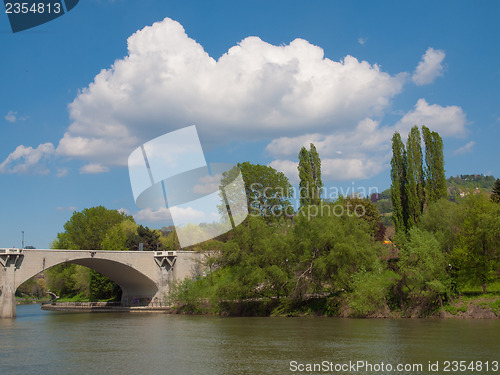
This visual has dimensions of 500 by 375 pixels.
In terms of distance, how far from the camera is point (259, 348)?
21.3 m

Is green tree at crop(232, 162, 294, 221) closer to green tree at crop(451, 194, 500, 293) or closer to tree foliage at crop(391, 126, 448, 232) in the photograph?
tree foliage at crop(391, 126, 448, 232)

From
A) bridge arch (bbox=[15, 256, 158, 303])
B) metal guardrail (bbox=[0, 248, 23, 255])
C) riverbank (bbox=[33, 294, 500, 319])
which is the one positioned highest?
metal guardrail (bbox=[0, 248, 23, 255])

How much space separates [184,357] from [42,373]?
5371mm

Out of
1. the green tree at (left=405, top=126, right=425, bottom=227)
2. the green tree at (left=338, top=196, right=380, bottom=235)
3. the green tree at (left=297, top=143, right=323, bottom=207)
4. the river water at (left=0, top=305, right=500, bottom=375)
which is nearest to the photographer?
the river water at (left=0, top=305, right=500, bottom=375)

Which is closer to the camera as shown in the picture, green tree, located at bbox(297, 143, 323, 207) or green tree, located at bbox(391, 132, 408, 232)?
green tree, located at bbox(391, 132, 408, 232)

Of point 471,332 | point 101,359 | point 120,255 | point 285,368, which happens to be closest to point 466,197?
point 471,332

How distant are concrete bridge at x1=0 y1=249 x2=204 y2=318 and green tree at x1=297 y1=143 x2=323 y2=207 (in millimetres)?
13677

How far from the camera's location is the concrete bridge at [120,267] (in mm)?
44438

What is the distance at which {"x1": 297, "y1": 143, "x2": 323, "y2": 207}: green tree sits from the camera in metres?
52.9

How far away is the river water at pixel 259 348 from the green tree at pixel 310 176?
22.6 meters

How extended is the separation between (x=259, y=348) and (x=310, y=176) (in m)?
34.1

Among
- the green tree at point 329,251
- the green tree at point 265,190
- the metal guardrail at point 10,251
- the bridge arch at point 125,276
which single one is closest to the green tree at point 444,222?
the green tree at point 329,251

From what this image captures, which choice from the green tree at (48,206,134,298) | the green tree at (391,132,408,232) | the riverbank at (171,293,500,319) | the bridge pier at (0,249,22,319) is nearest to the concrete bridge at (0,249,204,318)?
the bridge pier at (0,249,22,319)

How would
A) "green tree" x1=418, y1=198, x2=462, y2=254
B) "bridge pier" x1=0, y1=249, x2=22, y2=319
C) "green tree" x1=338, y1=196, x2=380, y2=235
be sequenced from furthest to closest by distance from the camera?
1. "green tree" x1=338, y1=196, x2=380, y2=235
2. "bridge pier" x1=0, y1=249, x2=22, y2=319
3. "green tree" x1=418, y1=198, x2=462, y2=254
